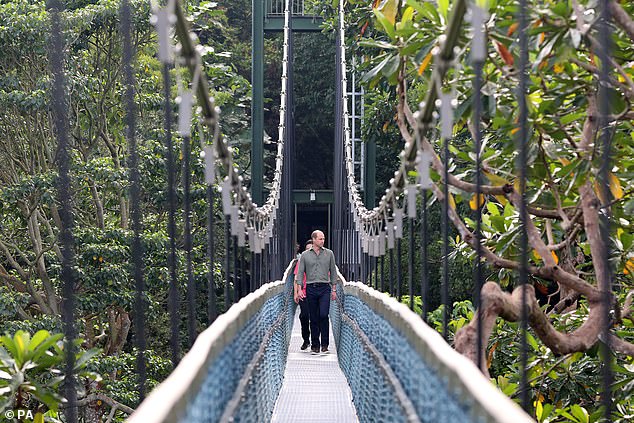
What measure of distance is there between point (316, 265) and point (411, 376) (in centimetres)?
525

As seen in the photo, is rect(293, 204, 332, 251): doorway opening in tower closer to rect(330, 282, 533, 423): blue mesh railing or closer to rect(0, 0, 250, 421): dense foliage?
rect(0, 0, 250, 421): dense foliage

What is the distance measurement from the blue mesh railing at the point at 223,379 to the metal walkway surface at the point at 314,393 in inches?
14.7

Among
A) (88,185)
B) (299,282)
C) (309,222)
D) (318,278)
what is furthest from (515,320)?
(309,222)

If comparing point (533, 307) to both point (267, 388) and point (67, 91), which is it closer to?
point (267, 388)

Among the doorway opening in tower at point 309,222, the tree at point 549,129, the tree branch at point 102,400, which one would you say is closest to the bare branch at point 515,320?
the tree at point 549,129

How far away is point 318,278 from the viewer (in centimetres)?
782

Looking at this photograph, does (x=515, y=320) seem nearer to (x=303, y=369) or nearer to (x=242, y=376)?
(x=242, y=376)

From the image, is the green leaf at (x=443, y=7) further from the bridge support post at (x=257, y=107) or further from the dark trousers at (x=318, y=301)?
the bridge support post at (x=257, y=107)

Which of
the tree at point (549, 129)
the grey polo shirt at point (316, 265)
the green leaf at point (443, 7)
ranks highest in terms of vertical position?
the green leaf at point (443, 7)

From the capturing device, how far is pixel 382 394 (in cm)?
349

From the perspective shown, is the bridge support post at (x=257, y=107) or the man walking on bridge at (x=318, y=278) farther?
the bridge support post at (x=257, y=107)

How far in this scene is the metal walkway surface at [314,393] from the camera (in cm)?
513

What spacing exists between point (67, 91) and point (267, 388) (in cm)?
584

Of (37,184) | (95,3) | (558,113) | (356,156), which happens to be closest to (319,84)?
(356,156)
